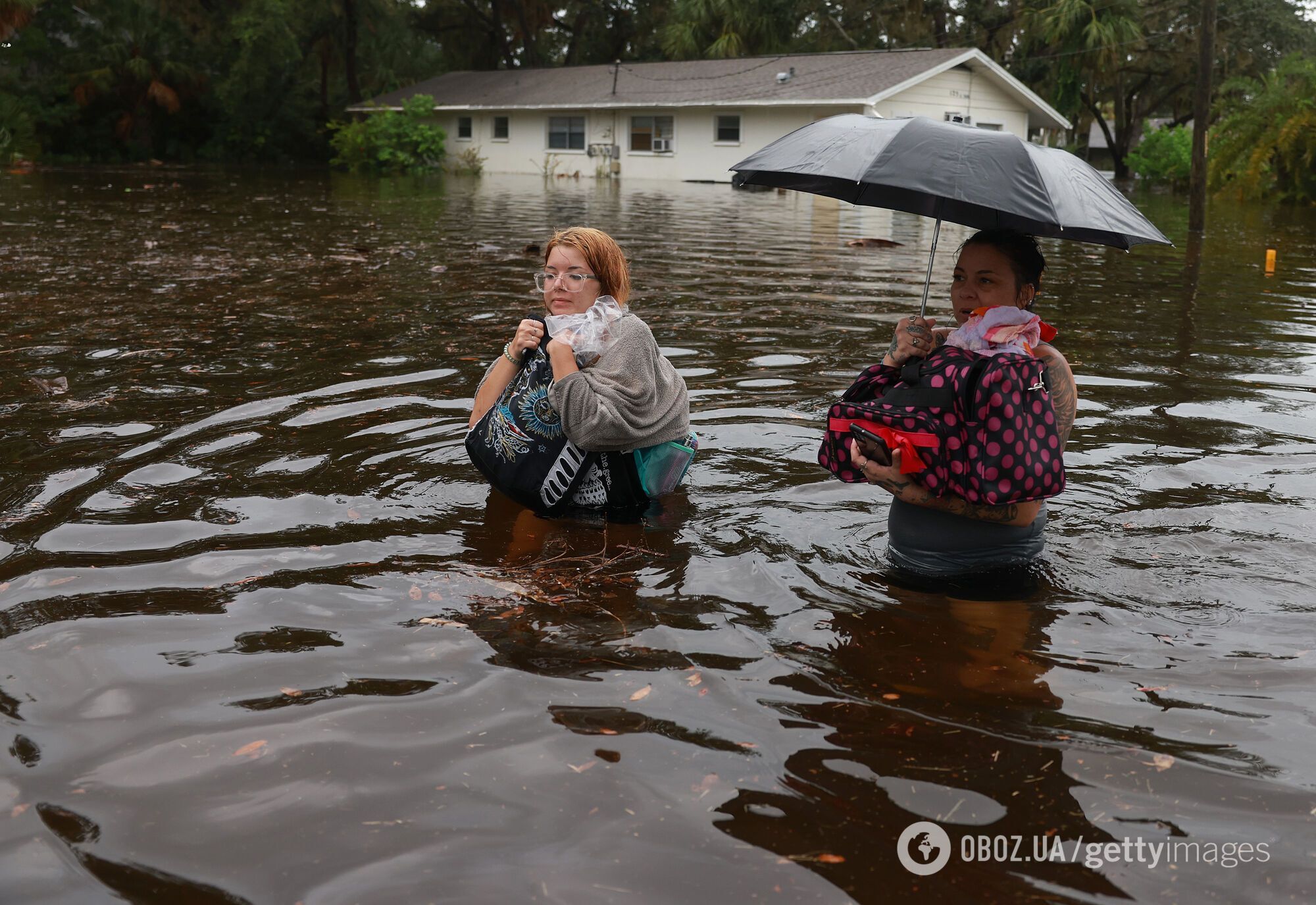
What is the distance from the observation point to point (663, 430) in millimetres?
5129

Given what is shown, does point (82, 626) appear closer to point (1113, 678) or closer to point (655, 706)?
point (655, 706)

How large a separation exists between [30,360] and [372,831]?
21.1ft

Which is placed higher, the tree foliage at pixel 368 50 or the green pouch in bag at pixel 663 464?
the tree foliage at pixel 368 50

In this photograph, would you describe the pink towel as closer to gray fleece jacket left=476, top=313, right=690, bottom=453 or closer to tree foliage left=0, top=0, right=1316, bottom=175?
gray fleece jacket left=476, top=313, right=690, bottom=453

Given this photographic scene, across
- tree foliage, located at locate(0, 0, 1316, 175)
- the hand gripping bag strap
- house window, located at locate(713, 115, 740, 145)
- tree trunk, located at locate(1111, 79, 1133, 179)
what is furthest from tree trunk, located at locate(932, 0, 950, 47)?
the hand gripping bag strap

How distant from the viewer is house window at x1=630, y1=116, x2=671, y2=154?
4138 cm

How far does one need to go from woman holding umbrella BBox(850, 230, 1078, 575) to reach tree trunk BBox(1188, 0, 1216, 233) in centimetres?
1809

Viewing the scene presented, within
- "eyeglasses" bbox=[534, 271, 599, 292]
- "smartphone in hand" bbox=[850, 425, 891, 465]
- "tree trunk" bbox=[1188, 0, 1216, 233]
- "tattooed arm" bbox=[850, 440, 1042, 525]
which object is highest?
"tree trunk" bbox=[1188, 0, 1216, 233]

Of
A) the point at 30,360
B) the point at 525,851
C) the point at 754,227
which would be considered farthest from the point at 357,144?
the point at 525,851

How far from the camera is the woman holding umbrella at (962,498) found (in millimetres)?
4066

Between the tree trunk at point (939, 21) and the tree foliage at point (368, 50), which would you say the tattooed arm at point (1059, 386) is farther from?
the tree trunk at point (939, 21)

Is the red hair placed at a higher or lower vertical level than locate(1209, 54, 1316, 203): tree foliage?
lower

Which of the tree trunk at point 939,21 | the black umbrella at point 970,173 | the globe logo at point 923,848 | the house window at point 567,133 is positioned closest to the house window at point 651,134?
the house window at point 567,133

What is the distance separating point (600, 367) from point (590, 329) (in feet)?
0.55
